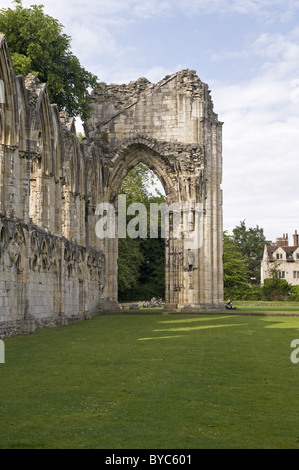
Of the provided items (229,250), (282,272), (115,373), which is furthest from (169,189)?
(282,272)

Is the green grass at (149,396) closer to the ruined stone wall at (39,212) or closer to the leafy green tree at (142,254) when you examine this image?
the ruined stone wall at (39,212)

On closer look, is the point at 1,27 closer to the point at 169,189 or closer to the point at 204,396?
the point at 169,189

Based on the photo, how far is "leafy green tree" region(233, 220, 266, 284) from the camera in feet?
324

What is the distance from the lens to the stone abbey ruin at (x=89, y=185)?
17.5 metres

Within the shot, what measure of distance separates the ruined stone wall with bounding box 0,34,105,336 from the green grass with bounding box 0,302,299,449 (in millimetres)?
3961

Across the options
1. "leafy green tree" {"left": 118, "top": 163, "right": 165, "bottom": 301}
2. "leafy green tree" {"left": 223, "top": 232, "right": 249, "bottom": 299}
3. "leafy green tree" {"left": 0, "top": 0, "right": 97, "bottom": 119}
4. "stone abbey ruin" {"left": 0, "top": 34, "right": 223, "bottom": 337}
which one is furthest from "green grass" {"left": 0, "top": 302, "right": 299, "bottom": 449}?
"leafy green tree" {"left": 223, "top": 232, "right": 249, "bottom": 299}

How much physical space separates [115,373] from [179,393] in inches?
71.9

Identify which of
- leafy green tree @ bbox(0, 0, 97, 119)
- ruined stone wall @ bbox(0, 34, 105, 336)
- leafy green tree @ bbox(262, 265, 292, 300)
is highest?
leafy green tree @ bbox(0, 0, 97, 119)

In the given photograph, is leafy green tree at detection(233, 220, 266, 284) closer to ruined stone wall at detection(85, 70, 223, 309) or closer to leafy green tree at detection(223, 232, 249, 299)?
leafy green tree at detection(223, 232, 249, 299)

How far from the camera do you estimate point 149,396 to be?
741 centimetres

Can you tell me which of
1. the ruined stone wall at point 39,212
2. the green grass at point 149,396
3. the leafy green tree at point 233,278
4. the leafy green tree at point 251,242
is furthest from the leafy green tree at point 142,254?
the leafy green tree at point 251,242

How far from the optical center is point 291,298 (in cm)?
6184

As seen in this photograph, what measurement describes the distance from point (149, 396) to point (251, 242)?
93.5 metres

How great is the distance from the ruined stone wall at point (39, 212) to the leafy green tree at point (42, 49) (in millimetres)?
3264
